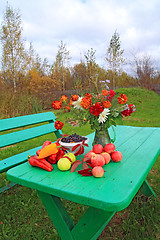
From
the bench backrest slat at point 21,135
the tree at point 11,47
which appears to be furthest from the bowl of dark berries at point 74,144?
the tree at point 11,47

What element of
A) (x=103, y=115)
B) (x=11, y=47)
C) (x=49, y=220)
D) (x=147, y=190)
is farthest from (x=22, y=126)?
(x=11, y=47)

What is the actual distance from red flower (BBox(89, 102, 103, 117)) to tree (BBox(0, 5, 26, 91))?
34.4 ft

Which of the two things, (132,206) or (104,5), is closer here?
(132,206)

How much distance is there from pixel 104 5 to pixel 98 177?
4.38 meters

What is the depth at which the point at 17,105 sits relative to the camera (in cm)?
727

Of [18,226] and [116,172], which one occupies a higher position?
[116,172]

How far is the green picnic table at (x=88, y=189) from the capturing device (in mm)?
839

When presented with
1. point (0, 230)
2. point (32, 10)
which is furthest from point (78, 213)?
point (32, 10)

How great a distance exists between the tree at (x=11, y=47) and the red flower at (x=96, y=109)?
10473 millimetres

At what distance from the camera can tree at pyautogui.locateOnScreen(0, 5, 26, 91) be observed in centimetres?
1084

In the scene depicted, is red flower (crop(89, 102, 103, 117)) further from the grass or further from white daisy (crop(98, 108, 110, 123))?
the grass

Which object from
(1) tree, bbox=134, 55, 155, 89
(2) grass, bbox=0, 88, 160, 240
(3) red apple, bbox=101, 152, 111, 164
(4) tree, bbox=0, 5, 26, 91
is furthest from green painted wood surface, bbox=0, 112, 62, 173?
(1) tree, bbox=134, 55, 155, 89

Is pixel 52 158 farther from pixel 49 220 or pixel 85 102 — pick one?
pixel 49 220

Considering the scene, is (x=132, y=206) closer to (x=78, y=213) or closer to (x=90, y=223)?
(x=78, y=213)
